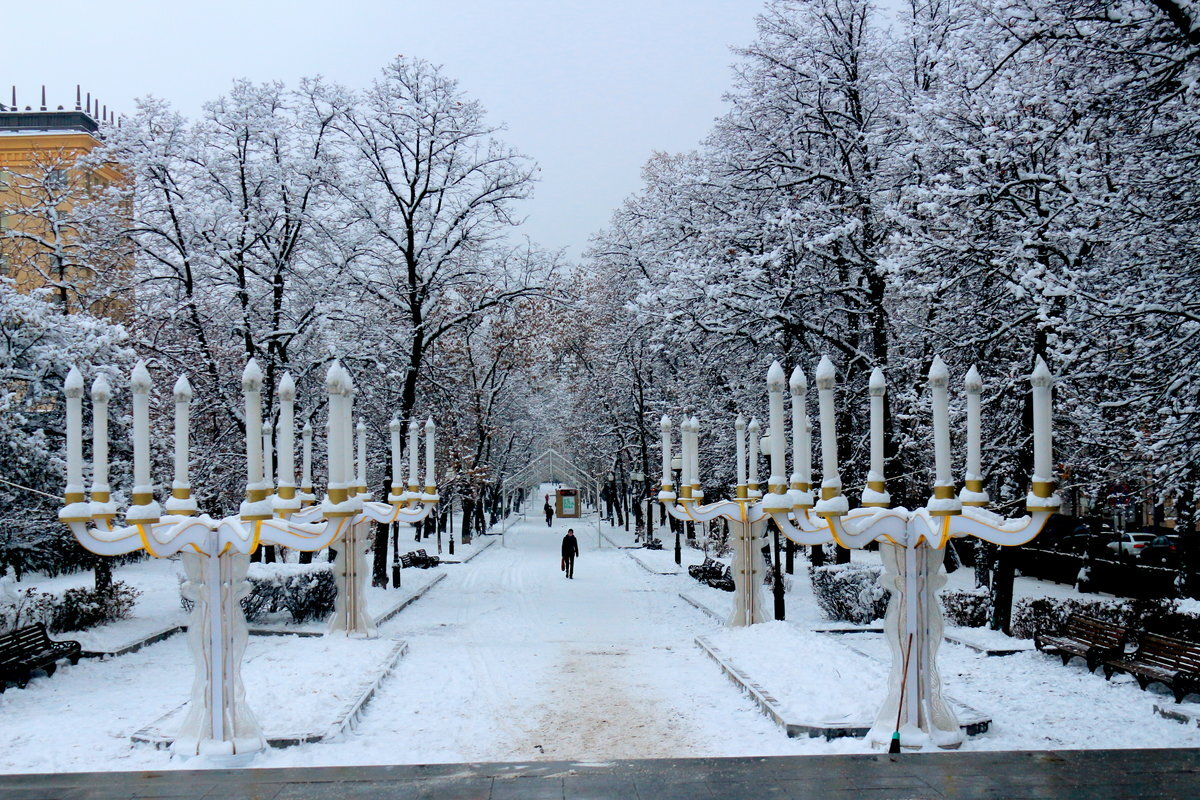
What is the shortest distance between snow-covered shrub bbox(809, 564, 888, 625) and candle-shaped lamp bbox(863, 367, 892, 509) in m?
8.54

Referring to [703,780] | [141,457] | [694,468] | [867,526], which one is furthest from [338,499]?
[694,468]

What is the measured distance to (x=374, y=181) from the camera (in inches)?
1041

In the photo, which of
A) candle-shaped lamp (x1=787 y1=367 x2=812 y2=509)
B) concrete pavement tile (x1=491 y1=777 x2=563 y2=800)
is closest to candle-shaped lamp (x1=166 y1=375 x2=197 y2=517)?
concrete pavement tile (x1=491 y1=777 x2=563 y2=800)

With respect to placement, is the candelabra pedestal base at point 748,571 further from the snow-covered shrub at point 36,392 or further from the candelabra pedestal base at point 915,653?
the snow-covered shrub at point 36,392

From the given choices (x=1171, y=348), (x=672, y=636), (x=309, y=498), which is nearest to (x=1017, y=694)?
(x=1171, y=348)

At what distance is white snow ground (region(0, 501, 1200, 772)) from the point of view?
952 cm

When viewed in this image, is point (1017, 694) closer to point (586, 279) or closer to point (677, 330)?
point (677, 330)

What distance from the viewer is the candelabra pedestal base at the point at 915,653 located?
9.22 meters

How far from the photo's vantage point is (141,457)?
8.95 metres

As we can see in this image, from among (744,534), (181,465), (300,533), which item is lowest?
(744,534)

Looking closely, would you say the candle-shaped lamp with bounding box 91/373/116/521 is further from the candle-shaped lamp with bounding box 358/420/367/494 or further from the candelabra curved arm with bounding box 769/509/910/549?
the candle-shaped lamp with bounding box 358/420/367/494

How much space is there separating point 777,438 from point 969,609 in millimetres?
8691

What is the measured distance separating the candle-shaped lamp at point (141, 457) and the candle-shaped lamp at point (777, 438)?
5998 mm

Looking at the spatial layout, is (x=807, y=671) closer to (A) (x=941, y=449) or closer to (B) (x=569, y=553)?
(A) (x=941, y=449)
